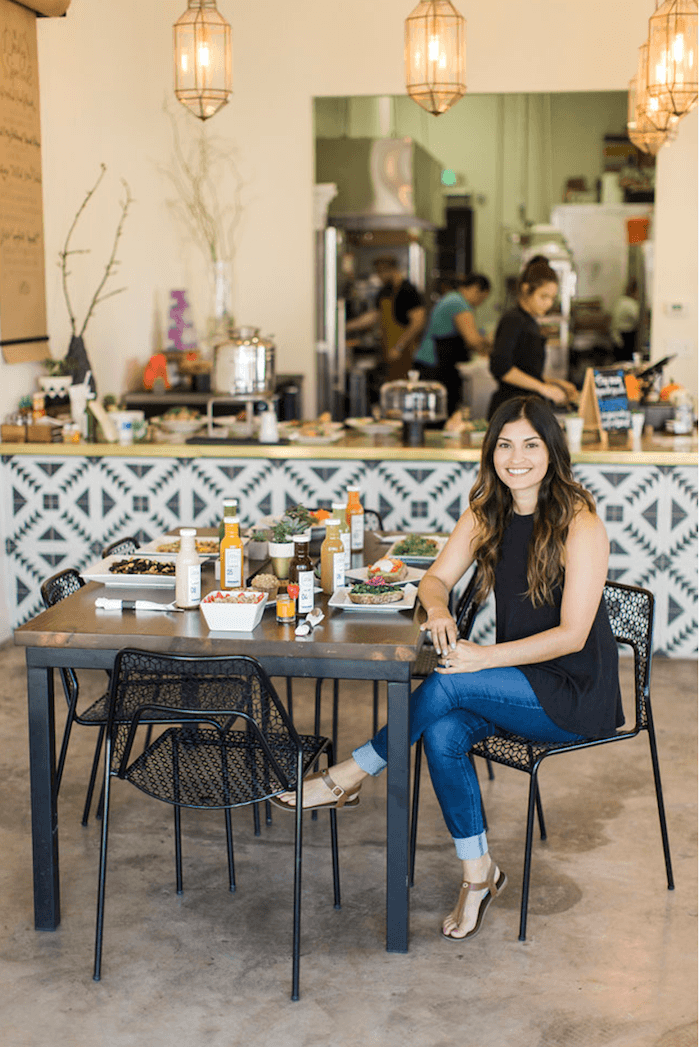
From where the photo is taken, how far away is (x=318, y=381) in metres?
8.02

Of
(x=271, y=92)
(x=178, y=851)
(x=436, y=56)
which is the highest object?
(x=271, y=92)

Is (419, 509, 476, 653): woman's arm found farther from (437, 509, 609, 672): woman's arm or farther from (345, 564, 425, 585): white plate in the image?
(437, 509, 609, 672): woman's arm

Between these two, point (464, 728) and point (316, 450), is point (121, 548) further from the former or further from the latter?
point (316, 450)

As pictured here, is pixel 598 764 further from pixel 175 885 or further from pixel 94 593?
pixel 94 593

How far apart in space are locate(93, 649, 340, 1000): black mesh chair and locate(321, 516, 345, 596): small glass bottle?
1.35 ft

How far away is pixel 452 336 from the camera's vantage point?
7898mm

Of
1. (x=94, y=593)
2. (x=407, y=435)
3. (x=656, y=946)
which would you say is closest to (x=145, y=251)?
(x=407, y=435)

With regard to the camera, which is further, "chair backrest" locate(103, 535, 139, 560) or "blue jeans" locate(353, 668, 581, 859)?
"chair backrest" locate(103, 535, 139, 560)

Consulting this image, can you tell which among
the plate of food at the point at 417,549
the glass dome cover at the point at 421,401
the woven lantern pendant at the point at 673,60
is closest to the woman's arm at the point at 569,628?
the plate of food at the point at 417,549

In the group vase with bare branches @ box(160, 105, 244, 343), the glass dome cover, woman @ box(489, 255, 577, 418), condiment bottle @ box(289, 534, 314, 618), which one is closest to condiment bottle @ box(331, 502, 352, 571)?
condiment bottle @ box(289, 534, 314, 618)

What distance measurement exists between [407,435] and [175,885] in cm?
269

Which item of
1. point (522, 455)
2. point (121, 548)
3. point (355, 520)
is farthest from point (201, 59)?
point (522, 455)

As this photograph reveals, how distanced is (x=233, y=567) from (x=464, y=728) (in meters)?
0.75

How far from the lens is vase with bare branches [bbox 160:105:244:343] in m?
7.70
